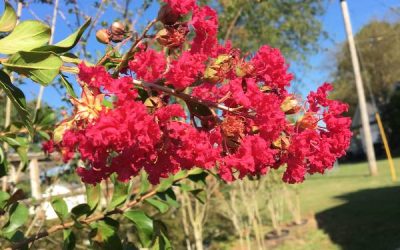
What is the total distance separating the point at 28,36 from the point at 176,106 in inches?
15.8

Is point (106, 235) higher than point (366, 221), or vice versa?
point (106, 235)

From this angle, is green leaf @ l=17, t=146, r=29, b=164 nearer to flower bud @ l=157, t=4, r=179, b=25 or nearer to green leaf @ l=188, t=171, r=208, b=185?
green leaf @ l=188, t=171, r=208, b=185

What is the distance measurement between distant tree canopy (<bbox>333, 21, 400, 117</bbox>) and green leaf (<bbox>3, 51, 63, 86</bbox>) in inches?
1363

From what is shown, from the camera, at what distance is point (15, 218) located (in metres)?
1.93

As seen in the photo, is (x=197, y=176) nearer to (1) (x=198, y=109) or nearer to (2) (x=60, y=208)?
(2) (x=60, y=208)

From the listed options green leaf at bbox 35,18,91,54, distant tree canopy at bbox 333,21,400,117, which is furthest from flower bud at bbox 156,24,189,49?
distant tree canopy at bbox 333,21,400,117

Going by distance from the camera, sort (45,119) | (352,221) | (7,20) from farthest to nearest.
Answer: (352,221) → (45,119) → (7,20)

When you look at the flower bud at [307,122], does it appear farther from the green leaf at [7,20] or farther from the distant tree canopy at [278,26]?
the distant tree canopy at [278,26]

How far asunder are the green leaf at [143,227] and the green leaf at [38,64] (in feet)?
3.27

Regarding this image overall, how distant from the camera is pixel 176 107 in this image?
48.0 inches

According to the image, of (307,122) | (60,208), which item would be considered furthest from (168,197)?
(307,122)

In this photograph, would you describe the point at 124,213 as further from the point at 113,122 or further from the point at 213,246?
the point at 213,246

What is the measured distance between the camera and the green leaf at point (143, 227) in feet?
6.52

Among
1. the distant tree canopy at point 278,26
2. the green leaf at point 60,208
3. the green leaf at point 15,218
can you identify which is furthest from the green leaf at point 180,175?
the distant tree canopy at point 278,26
